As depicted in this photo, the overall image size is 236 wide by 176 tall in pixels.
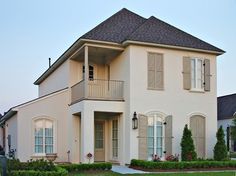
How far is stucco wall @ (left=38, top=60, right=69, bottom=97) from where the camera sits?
78.5 ft

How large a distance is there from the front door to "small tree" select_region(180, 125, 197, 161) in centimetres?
502

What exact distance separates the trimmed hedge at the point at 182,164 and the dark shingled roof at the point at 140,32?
610 cm

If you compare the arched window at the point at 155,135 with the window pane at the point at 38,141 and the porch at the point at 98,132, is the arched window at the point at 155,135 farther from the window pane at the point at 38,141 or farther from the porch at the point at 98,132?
the window pane at the point at 38,141

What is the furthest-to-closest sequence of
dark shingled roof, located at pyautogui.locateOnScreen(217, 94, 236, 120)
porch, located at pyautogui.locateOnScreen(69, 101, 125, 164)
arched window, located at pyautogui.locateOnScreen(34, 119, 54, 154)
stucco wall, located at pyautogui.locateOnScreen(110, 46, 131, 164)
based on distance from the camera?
dark shingled roof, located at pyautogui.locateOnScreen(217, 94, 236, 120) < arched window, located at pyautogui.locateOnScreen(34, 119, 54, 154) < stucco wall, located at pyautogui.locateOnScreen(110, 46, 131, 164) < porch, located at pyautogui.locateOnScreen(69, 101, 125, 164)

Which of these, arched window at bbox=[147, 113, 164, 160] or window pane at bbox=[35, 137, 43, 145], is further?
window pane at bbox=[35, 137, 43, 145]

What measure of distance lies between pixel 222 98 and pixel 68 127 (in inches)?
992

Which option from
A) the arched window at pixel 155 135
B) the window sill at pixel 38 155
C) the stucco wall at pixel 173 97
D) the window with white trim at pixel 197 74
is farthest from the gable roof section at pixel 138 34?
the window sill at pixel 38 155

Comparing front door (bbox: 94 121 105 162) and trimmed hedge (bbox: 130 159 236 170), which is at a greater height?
front door (bbox: 94 121 105 162)

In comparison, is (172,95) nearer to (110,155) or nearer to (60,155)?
(110,155)

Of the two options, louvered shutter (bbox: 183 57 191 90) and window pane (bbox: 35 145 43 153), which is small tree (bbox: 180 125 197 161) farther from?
window pane (bbox: 35 145 43 153)

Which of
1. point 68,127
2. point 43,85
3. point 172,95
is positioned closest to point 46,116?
point 68,127

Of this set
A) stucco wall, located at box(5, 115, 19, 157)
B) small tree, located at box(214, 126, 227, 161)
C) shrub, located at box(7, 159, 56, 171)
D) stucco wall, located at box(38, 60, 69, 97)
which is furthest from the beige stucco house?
shrub, located at box(7, 159, 56, 171)

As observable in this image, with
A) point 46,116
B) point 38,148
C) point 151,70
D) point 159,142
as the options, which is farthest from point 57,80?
point 159,142

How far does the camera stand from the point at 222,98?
43125mm
